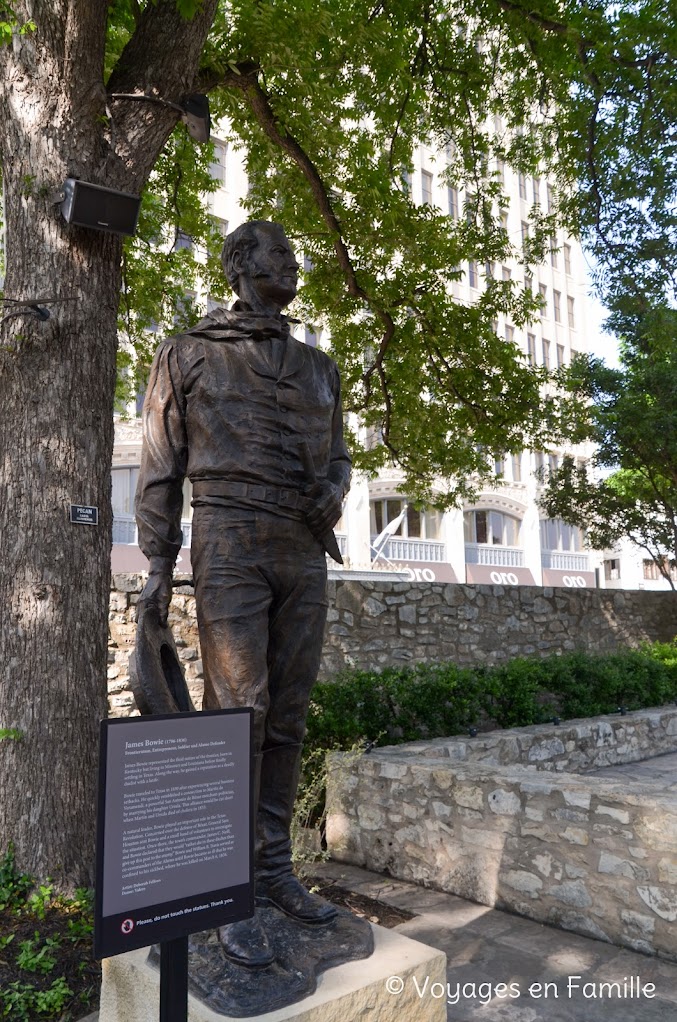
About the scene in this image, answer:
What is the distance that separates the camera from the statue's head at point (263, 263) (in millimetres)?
3029

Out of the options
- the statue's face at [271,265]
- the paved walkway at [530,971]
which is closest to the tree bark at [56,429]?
the paved walkway at [530,971]

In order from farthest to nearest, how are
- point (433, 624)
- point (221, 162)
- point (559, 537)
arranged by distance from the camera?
point (559, 537) → point (221, 162) → point (433, 624)

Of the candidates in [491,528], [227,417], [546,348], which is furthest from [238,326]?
[546,348]

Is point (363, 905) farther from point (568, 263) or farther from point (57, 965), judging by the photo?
point (568, 263)

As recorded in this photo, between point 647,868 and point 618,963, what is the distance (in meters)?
0.42

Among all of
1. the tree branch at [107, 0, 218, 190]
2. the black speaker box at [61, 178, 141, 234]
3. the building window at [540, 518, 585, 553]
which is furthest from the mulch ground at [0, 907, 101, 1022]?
the building window at [540, 518, 585, 553]

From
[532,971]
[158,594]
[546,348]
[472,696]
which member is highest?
[546,348]

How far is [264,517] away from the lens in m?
2.81

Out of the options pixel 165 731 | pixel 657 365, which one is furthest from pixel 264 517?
pixel 657 365

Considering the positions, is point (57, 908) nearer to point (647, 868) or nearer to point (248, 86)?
point (647, 868)

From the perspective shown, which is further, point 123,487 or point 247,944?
point 123,487

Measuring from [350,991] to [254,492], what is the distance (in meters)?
1.58

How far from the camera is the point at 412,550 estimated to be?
26109 mm

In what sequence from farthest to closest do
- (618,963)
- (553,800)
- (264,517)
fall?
(553,800)
(618,963)
(264,517)
